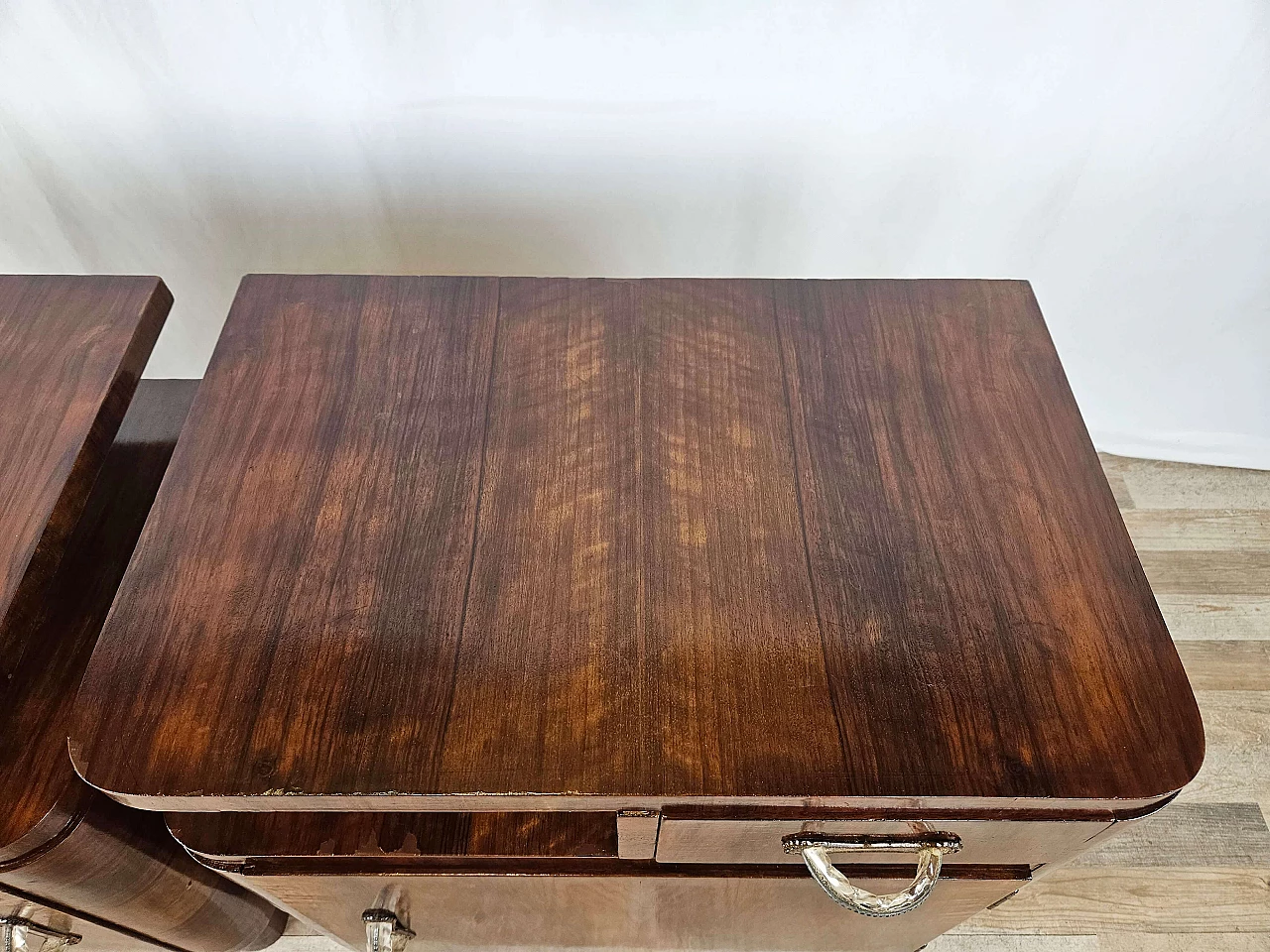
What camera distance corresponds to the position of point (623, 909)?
0.63 meters

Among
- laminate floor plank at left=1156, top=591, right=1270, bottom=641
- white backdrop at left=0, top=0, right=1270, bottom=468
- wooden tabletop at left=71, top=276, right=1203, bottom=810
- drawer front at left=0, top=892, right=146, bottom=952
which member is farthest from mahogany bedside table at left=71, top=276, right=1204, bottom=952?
laminate floor plank at left=1156, top=591, right=1270, bottom=641

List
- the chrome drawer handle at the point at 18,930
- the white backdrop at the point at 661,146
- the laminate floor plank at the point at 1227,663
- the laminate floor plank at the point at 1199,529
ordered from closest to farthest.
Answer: the chrome drawer handle at the point at 18,930 < the white backdrop at the point at 661,146 < the laminate floor plank at the point at 1227,663 < the laminate floor plank at the point at 1199,529

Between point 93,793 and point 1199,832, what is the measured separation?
3.24 ft

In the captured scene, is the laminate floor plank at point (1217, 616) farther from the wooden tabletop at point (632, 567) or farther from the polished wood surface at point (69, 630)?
the polished wood surface at point (69, 630)

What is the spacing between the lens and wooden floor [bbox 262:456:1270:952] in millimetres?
849

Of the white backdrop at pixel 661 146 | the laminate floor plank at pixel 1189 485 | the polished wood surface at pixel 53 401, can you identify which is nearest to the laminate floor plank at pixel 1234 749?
the laminate floor plank at pixel 1189 485

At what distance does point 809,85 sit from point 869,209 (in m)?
0.16

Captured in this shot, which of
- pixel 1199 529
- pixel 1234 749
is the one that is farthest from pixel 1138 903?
pixel 1199 529

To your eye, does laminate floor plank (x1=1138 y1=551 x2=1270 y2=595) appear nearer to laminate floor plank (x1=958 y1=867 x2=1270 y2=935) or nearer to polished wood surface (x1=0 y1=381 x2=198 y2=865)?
laminate floor plank (x1=958 y1=867 x2=1270 y2=935)

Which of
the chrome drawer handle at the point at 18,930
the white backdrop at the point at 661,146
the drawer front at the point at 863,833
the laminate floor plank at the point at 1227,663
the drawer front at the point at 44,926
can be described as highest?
the white backdrop at the point at 661,146

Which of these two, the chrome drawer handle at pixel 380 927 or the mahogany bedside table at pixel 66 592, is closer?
the mahogany bedside table at pixel 66 592

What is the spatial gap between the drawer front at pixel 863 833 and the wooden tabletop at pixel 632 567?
0.13ft

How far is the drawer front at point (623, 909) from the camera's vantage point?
554 mm

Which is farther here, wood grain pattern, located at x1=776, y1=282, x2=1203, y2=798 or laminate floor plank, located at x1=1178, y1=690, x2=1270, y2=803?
laminate floor plank, located at x1=1178, y1=690, x2=1270, y2=803
